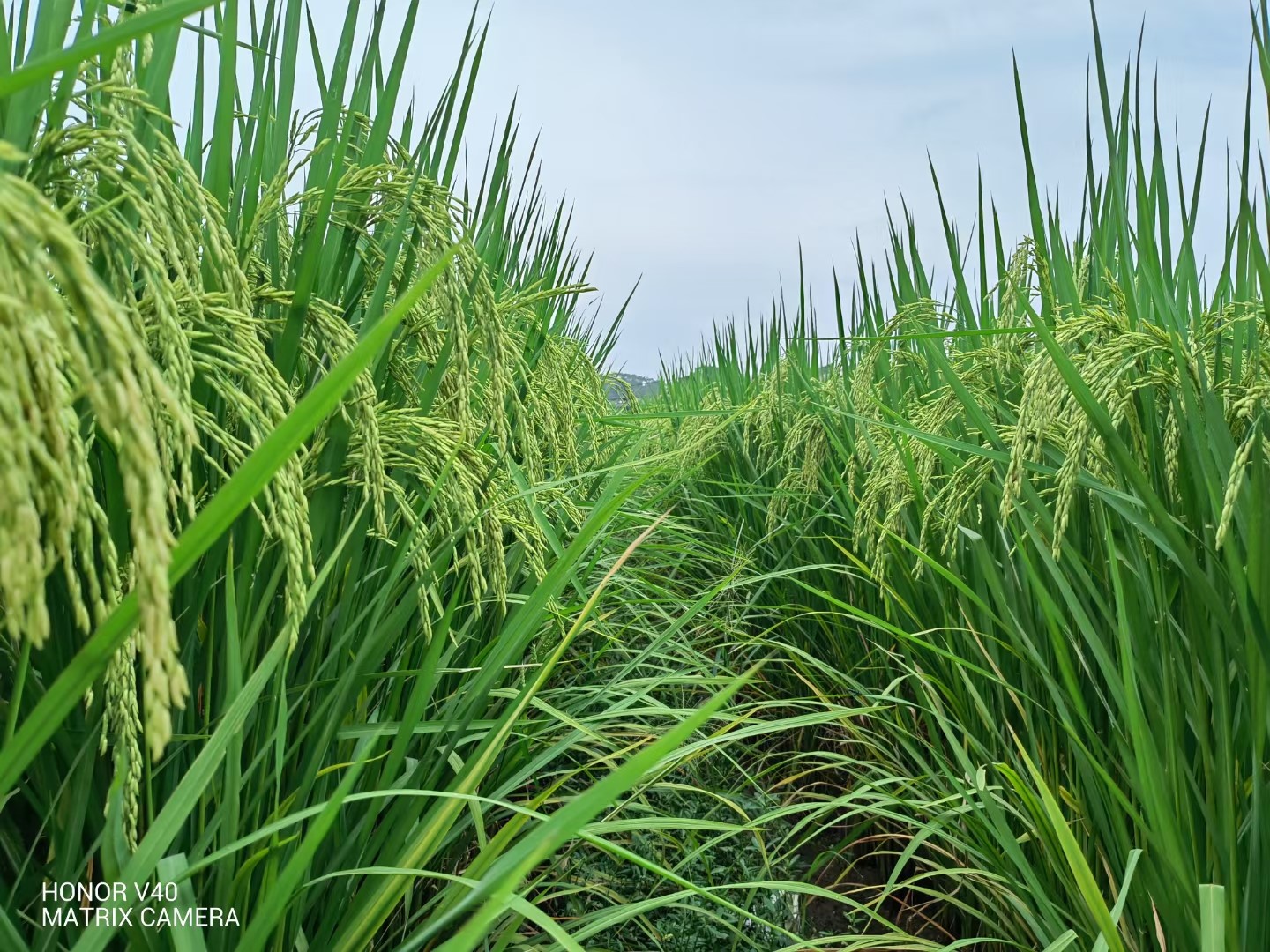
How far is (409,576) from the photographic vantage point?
1.59 metres

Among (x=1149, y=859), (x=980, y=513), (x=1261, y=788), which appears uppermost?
(x=980, y=513)

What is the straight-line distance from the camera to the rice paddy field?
674 mm

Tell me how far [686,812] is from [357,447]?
153 centimetres

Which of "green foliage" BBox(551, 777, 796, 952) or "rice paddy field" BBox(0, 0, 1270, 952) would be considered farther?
"green foliage" BBox(551, 777, 796, 952)

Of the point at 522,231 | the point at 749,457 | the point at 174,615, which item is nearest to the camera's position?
the point at 174,615

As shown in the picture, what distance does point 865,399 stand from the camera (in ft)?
10.1

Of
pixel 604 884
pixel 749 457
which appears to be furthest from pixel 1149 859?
pixel 749 457

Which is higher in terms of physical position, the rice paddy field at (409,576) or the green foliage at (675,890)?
the rice paddy field at (409,576)

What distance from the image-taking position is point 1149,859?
1.41 meters

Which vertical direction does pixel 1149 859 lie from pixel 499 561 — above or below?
below

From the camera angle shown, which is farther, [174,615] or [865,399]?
[865,399]

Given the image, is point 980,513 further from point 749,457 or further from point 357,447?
point 749,457

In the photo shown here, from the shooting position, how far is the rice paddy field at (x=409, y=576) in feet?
2.21

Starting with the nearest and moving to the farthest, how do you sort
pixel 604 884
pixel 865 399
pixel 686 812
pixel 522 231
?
1. pixel 604 884
2. pixel 686 812
3. pixel 865 399
4. pixel 522 231
